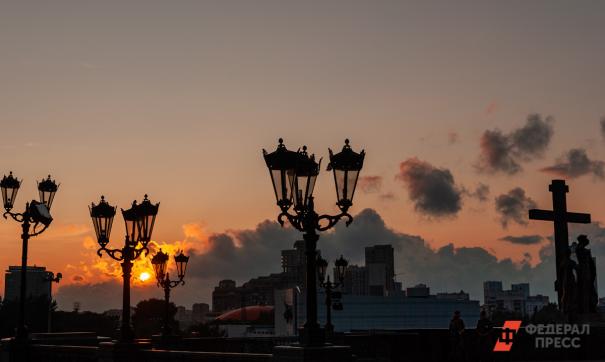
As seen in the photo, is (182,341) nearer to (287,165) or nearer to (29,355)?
(29,355)

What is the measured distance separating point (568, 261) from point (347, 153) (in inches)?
618

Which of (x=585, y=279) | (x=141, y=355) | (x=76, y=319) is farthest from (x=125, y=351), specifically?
(x=76, y=319)

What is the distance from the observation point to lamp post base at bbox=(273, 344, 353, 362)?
13508 millimetres

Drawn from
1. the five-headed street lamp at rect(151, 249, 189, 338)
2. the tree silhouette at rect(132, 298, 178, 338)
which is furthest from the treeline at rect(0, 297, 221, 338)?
the five-headed street lamp at rect(151, 249, 189, 338)

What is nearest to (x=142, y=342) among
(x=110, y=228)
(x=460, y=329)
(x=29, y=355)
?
(x=110, y=228)

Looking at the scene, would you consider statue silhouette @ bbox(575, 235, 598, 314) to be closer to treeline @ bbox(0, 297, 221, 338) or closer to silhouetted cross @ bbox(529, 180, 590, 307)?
silhouetted cross @ bbox(529, 180, 590, 307)

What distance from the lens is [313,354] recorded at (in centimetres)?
1352

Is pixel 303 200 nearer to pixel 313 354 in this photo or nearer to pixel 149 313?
pixel 313 354

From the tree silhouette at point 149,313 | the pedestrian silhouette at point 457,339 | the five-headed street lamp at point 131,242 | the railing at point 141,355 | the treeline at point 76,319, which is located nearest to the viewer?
the railing at point 141,355

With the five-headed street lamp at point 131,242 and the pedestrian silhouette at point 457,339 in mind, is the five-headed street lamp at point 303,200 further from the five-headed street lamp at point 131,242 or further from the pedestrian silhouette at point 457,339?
the pedestrian silhouette at point 457,339

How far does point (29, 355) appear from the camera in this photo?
2452 centimetres

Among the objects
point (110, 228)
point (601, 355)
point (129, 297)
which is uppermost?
point (110, 228)

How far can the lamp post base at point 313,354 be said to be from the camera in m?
13.5

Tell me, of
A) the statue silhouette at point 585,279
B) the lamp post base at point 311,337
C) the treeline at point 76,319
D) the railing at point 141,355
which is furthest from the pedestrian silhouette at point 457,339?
the treeline at point 76,319
